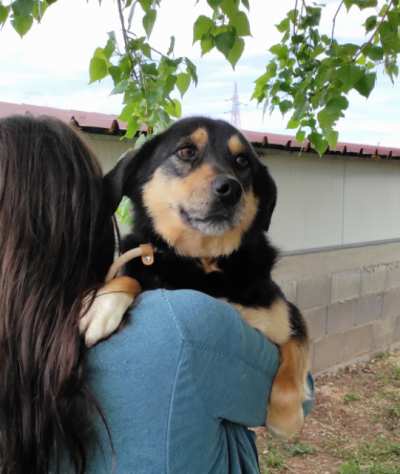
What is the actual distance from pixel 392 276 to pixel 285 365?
4435 millimetres

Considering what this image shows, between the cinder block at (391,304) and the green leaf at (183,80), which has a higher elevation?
the green leaf at (183,80)

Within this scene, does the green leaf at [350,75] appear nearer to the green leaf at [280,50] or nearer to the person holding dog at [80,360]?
the green leaf at [280,50]

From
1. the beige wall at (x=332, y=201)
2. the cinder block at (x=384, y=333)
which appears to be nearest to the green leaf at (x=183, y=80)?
the beige wall at (x=332, y=201)

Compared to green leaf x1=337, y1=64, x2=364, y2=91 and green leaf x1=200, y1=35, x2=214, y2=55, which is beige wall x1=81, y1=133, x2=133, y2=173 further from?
green leaf x1=337, y1=64, x2=364, y2=91

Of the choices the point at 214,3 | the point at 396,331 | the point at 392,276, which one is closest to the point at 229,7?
the point at 214,3

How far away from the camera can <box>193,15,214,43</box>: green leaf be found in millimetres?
2049

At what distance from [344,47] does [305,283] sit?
2703 mm

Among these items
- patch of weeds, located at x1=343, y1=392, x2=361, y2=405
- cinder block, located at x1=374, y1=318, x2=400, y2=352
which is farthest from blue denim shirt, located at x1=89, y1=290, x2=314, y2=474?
cinder block, located at x1=374, y1=318, x2=400, y2=352

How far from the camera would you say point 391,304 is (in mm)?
5711

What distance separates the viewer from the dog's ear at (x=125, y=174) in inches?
63.2

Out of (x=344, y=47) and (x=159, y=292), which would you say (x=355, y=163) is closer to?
(x=344, y=47)

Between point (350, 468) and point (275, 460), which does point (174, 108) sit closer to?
point (275, 460)

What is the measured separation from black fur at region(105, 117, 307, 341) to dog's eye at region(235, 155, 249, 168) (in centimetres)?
2

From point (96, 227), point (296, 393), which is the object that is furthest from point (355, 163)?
point (96, 227)
